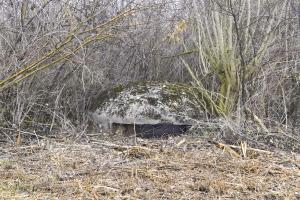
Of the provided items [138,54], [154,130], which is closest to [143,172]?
[154,130]

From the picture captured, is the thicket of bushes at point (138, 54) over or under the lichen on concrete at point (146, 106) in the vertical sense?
over

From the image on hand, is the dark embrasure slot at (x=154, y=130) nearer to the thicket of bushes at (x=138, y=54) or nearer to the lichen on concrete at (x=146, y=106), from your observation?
the lichen on concrete at (x=146, y=106)

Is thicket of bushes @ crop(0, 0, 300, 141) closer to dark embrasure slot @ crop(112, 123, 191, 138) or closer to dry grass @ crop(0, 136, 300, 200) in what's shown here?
dark embrasure slot @ crop(112, 123, 191, 138)

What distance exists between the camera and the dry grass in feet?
12.0

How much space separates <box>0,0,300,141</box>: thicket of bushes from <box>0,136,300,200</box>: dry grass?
2.70 ft

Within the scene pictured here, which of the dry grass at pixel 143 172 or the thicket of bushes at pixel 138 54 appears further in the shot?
the thicket of bushes at pixel 138 54

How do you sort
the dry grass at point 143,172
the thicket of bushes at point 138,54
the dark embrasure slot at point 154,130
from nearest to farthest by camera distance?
the dry grass at point 143,172 < the thicket of bushes at point 138,54 < the dark embrasure slot at point 154,130

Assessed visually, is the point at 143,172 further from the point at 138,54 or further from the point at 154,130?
the point at 138,54

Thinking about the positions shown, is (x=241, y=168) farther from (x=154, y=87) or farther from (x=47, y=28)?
(x=47, y=28)

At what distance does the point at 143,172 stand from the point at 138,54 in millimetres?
3350

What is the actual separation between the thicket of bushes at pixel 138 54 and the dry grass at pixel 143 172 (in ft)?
2.70

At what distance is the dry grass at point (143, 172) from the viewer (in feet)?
12.0

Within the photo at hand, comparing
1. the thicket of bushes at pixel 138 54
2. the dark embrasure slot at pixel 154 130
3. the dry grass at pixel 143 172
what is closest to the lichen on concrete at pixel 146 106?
the dark embrasure slot at pixel 154 130

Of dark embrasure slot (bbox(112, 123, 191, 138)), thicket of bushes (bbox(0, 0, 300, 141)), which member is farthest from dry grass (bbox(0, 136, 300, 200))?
thicket of bushes (bbox(0, 0, 300, 141))
